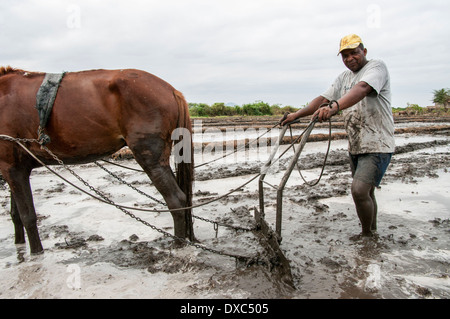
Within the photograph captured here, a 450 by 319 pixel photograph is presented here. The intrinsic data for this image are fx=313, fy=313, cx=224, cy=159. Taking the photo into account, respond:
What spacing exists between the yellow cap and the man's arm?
428mm

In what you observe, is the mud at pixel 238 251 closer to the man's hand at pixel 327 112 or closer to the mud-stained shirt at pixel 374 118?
the mud-stained shirt at pixel 374 118

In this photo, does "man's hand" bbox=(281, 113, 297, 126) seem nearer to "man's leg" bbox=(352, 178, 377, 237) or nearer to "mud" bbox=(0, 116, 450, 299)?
"man's leg" bbox=(352, 178, 377, 237)

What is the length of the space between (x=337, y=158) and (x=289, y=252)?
243 inches

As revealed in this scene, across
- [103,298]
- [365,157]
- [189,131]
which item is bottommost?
[103,298]

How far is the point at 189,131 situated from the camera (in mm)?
3410

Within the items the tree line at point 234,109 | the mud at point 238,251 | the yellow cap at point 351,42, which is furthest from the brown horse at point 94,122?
the tree line at point 234,109

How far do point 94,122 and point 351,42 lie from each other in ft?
8.69

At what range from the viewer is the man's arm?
2812 millimetres

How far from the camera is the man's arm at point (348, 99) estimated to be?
281cm

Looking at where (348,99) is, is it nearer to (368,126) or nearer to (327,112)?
(327,112)

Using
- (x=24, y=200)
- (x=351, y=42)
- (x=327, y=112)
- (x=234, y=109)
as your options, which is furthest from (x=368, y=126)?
(x=234, y=109)

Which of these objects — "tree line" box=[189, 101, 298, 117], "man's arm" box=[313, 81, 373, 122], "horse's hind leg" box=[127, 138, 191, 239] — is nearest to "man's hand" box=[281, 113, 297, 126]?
"man's arm" box=[313, 81, 373, 122]
